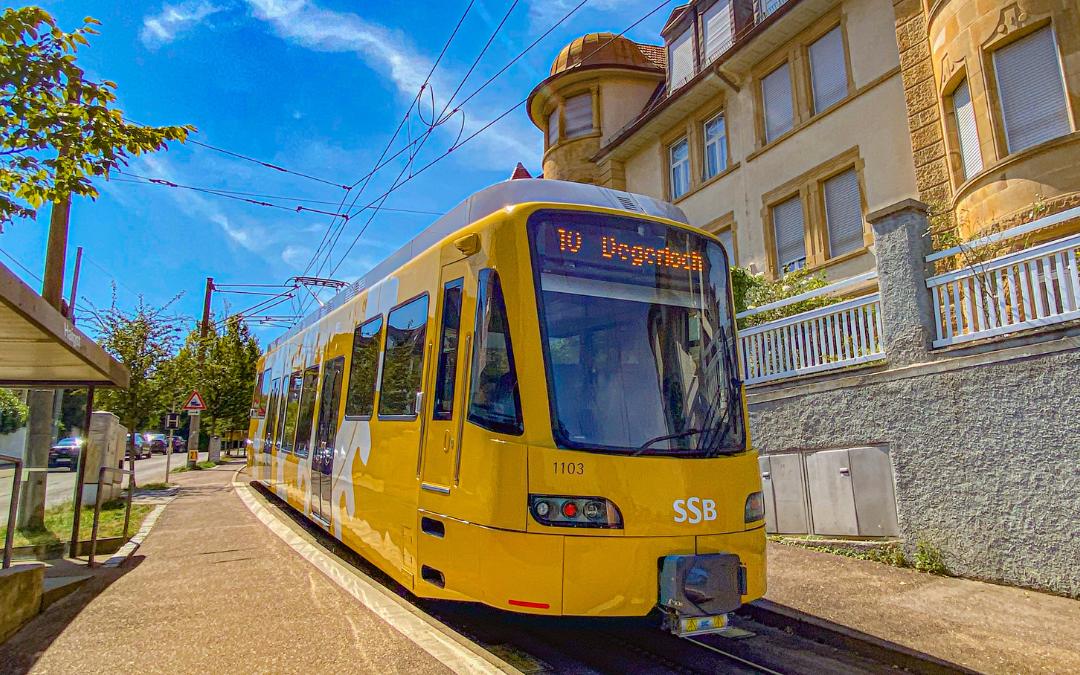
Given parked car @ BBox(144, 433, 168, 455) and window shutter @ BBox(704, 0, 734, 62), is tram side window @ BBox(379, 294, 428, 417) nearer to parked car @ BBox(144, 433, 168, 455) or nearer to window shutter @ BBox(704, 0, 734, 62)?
window shutter @ BBox(704, 0, 734, 62)

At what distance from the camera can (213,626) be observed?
5094 mm

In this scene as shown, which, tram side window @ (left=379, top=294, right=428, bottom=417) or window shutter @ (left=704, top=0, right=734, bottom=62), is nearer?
tram side window @ (left=379, top=294, right=428, bottom=417)

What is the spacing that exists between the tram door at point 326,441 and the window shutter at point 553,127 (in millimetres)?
16091

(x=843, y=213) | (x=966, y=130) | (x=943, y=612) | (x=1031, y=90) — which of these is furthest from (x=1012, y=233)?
(x=843, y=213)

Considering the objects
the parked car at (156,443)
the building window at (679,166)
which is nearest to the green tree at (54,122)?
the building window at (679,166)

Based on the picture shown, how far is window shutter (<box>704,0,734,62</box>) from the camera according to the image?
17219 millimetres

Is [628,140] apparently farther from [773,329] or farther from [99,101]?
[99,101]

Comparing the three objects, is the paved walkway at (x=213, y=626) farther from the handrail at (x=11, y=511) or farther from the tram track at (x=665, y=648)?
the tram track at (x=665, y=648)

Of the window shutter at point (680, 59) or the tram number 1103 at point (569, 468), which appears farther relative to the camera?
the window shutter at point (680, 59)

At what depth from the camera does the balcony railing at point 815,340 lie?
7.96 meters

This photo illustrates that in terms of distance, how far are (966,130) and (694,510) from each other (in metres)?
10.0

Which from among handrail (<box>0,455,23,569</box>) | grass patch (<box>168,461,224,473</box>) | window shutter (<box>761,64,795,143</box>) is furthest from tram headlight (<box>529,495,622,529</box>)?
grass patch (<box>168,461,224,473</box>)

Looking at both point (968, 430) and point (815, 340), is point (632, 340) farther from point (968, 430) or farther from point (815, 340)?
point (815, 340)

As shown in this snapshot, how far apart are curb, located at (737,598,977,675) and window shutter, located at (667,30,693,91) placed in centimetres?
1609
